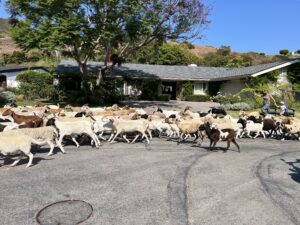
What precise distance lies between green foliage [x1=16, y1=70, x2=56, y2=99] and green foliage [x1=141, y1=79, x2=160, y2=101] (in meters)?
10.8

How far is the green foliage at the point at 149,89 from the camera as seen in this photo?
44309 millimetres

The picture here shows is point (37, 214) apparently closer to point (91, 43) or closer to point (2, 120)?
point (2, 120)

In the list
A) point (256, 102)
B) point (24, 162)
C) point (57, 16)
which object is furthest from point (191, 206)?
point (256, 102)

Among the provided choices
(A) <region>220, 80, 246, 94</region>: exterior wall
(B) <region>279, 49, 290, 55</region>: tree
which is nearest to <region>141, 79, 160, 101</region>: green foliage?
(A) <region>220, 80, 246, 94</region>: exterior wall

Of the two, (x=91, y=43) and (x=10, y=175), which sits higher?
(x=91, y=43)

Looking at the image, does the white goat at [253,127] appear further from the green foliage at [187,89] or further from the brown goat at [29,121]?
the green foliage at [187,89]

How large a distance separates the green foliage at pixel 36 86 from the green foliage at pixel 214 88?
19.3m

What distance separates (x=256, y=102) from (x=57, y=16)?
1934 cm

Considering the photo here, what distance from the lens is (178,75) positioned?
152ft

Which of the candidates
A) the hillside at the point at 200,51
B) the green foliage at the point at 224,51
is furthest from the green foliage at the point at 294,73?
the green foliage at the point at 224,51

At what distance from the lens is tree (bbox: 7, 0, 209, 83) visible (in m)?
27.8

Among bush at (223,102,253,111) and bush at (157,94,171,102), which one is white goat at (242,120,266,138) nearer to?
bush at (223,102,253,111)

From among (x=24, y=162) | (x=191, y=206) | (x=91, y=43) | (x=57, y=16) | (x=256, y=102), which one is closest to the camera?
(x=191, y=206)

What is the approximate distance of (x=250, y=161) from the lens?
37.8 feet
